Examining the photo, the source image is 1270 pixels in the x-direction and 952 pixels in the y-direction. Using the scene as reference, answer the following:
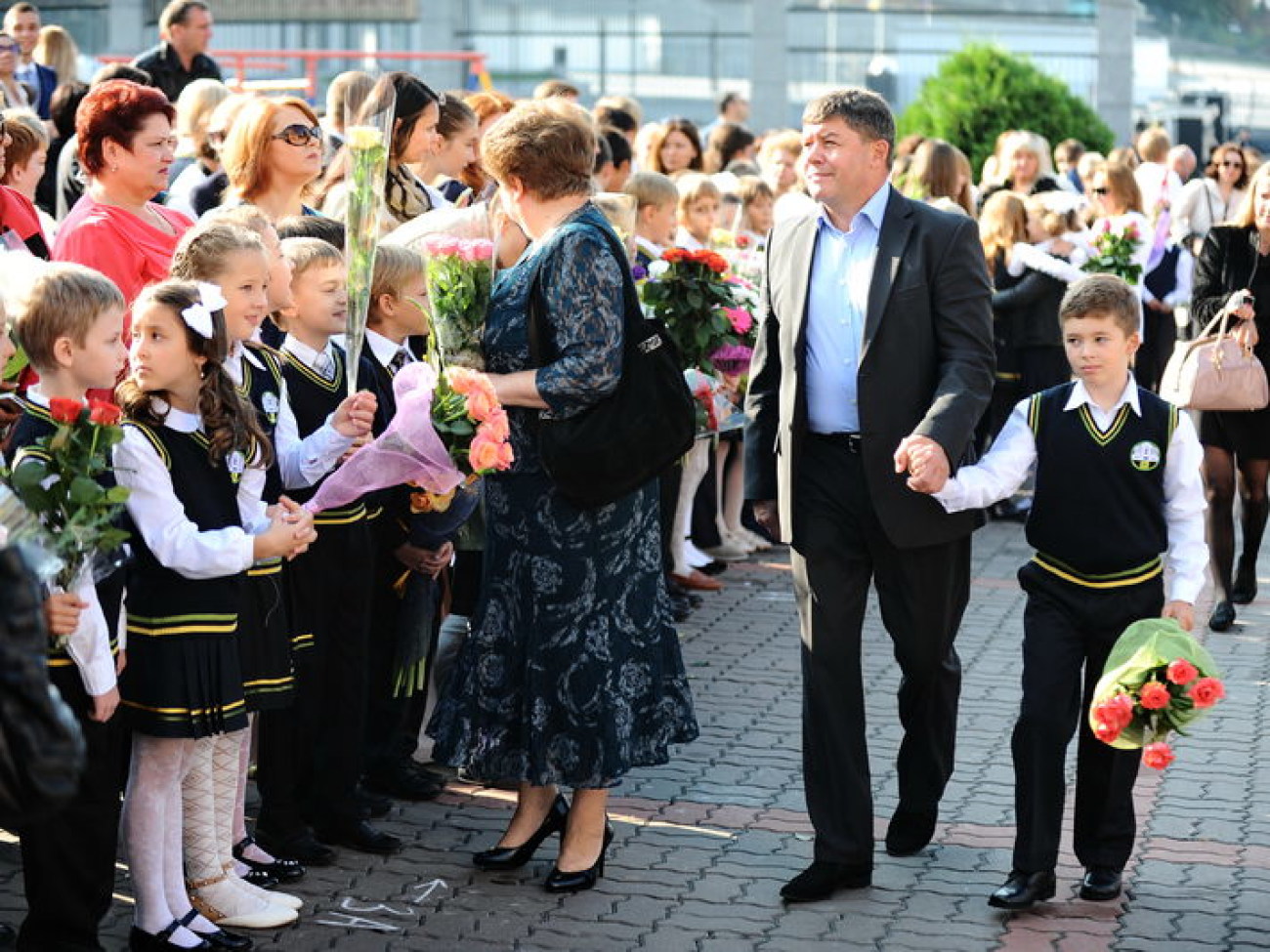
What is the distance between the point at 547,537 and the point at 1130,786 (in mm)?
1876

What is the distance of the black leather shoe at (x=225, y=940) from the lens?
518 cm

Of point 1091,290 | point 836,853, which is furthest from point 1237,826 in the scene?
point 1091,290

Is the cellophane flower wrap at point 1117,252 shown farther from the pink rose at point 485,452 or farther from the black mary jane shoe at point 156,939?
the black mary jane shoe at point 156,939

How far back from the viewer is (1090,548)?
5.64 meters

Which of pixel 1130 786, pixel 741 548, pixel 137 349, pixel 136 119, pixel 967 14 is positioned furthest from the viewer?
pixel 967 14

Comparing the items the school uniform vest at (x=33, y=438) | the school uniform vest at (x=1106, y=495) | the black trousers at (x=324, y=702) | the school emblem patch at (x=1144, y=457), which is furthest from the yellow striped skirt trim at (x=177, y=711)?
the school emblem patch at (x=1144, y=457)

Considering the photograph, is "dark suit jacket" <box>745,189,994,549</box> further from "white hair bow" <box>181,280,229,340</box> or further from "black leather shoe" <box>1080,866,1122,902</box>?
"white hair bow" <box>181,280,229,340</box>

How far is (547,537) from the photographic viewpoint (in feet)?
18.8

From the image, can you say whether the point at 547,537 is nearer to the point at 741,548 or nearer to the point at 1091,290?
the point at 1091,290

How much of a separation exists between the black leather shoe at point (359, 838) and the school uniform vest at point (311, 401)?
3.22 feet

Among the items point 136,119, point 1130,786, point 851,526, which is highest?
point 136,119

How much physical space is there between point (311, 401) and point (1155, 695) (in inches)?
104

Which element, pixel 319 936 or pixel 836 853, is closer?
pixel 319 936

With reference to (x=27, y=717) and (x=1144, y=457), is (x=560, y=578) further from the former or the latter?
(x=27, y=717)
